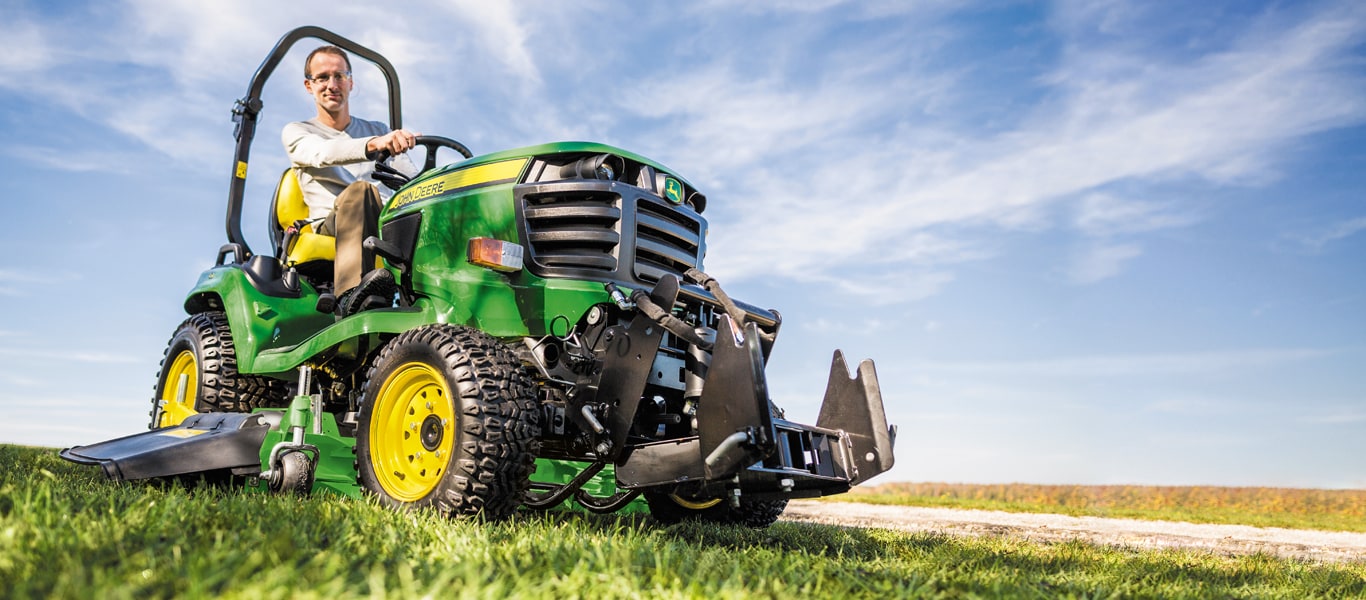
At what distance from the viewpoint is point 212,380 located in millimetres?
6590

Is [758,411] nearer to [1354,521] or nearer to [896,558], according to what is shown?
[896,558]

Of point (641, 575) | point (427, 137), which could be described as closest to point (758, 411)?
point (641, 575)

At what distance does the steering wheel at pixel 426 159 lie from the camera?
18.7ft

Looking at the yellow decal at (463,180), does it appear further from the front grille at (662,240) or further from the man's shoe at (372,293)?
the front grille at (662,240)

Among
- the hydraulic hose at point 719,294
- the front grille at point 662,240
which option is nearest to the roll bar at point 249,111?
the front grille at point 662,240

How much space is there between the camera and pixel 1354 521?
12617 mm

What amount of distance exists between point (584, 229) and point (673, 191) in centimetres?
64

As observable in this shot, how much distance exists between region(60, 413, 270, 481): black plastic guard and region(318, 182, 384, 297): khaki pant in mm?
931

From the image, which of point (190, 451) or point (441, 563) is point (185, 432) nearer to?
point (190, 451)

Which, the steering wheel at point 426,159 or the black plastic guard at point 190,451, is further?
the steering wheel at point 426,159

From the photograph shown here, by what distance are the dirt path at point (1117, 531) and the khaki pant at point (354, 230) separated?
3810mm

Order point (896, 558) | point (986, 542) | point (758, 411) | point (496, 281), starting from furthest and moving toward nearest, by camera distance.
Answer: point (986, 542) < point (496, 281) < point (896, 558) < point (758, 411)

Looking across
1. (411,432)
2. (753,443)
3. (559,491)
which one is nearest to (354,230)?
(411,432)

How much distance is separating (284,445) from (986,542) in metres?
3.76
